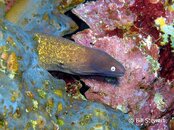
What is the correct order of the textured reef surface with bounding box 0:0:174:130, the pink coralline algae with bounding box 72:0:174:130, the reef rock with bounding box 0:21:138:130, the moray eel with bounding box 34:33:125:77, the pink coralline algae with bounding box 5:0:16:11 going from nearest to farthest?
the reef rock with bounding box 0:21:138:130 → the textured reef surface with bounding box 0:0:174:130 → the pink coralline algae with bounding box 5:0:16:11 → the moray eel with bounding box 34:33:125:77 → the pink coralline algae with bounding box 72:0:174:130

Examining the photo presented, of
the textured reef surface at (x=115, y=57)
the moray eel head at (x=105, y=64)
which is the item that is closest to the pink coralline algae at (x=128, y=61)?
the textured reef surface at (x=115, y=57)

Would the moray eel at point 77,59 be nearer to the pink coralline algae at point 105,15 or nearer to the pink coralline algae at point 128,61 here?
the pink coralline algae at point 128,61

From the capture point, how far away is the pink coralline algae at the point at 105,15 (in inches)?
143

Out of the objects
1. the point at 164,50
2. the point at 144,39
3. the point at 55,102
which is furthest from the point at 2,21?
the point at 164,50

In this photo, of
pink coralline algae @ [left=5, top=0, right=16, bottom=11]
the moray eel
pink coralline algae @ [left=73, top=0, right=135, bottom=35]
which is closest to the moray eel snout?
the moray eel

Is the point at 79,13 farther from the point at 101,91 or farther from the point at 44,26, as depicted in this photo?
the point at 101,91

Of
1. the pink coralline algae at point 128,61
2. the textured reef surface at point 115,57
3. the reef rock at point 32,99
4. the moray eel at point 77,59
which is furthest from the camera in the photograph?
the pink coralline algae at point 128,61

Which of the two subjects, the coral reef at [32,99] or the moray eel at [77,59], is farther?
the moray eel at [77,59]

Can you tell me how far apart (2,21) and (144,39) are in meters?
1.89

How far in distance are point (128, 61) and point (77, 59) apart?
0.67 metres

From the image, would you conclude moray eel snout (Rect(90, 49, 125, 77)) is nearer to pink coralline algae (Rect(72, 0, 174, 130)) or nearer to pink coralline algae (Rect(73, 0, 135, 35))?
pink coralline algae (Rect(72, 0, 174, 130))

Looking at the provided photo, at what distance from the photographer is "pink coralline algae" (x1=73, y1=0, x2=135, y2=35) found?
363 centimetres

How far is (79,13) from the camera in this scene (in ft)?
12.0

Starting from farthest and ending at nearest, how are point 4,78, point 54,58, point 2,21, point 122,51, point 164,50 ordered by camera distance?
point 164,50, point 122,51, point 54,58, point 2,21, point 4,78
